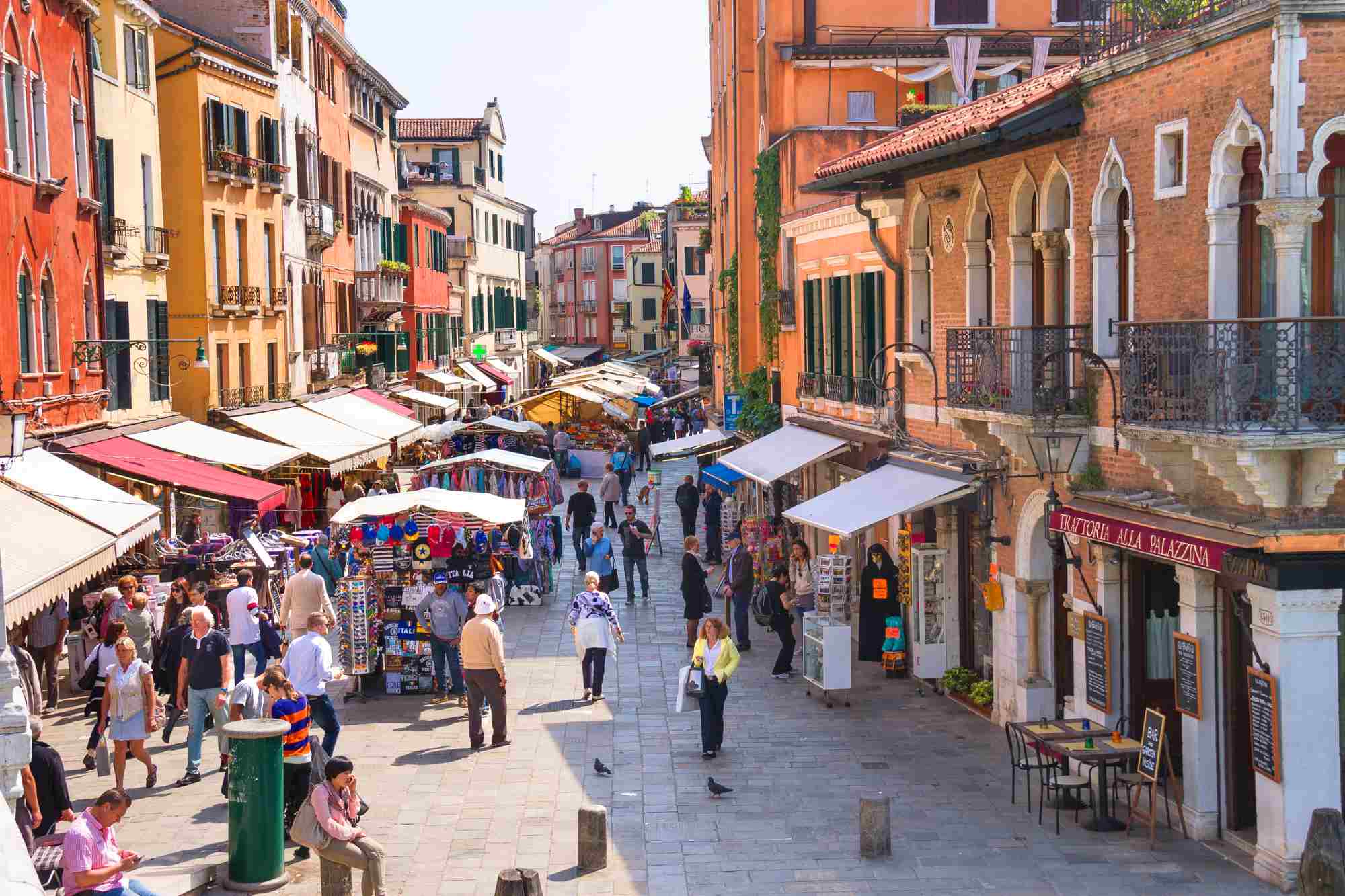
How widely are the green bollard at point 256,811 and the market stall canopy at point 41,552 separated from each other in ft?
7.57

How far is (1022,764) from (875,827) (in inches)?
74.2

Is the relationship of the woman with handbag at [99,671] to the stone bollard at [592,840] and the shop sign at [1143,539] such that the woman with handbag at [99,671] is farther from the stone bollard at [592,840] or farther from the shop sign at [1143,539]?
the shop sign at [1143,539]

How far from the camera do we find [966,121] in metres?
16.5

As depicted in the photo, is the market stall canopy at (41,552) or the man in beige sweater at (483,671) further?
the man in beige sweater at (483,671)

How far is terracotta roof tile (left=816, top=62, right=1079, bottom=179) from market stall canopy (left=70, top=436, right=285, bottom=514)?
897cm

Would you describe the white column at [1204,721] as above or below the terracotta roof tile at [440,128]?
below

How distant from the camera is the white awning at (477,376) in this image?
60.9 meters

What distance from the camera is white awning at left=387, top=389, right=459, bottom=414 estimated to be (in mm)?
44844

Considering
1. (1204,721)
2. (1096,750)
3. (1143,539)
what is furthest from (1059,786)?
(1143,539)

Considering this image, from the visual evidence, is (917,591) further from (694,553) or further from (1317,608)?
(1317,608)

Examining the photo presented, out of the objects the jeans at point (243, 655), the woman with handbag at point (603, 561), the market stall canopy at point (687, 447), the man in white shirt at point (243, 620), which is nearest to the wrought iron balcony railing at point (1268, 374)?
the man in white shirt at point (243, 620)

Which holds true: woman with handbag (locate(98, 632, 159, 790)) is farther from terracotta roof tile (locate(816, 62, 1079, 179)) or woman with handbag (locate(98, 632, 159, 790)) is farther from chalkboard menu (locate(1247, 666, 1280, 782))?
chalkboard menu (locate(1247, 666, 1280, 782))

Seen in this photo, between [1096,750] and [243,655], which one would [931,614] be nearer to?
[1096,750]

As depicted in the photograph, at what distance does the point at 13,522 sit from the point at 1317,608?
11428mm
